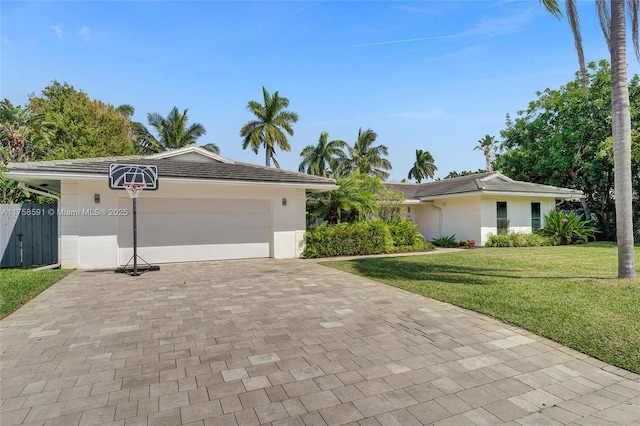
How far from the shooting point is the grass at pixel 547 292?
407cm

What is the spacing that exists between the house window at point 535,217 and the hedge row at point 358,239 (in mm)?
7701

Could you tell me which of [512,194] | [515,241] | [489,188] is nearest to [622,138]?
[489,188]

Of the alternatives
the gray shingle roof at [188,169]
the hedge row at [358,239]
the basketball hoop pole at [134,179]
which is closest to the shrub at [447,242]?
the hedge row at [358,239]

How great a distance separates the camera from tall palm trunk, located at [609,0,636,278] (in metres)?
6.69

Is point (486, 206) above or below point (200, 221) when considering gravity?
above

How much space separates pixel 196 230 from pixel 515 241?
14844 millimetres

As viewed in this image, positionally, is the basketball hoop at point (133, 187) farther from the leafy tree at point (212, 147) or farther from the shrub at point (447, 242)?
the leafy tree at point (212, 147)

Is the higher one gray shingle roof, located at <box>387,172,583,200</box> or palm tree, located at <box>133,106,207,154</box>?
palm tree, located at <box>133,106,207,154</box>

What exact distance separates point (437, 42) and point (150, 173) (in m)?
9.67

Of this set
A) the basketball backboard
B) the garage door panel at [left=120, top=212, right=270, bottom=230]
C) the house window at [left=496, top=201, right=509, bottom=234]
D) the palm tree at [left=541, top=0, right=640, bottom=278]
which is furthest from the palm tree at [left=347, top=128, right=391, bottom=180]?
the palm tree at [left=541, top=0, right=640, bottom=278]

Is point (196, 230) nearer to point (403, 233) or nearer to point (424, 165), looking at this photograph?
point (403, 233)

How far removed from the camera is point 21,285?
280 inches

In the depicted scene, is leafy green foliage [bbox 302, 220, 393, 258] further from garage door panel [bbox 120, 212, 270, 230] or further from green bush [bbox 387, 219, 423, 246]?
garage door panel [bbox 120, 212, 270, 230]

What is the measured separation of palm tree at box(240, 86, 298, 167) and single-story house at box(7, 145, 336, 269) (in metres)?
15.9
